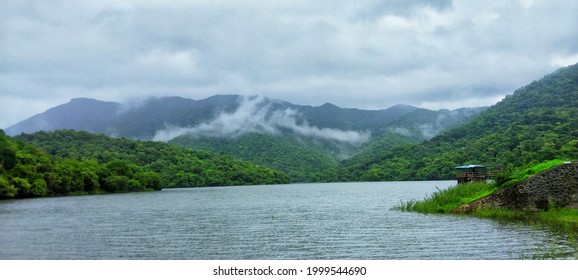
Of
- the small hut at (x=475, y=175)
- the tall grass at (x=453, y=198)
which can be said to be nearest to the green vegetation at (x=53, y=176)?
the small hut at (x=475, y=175)

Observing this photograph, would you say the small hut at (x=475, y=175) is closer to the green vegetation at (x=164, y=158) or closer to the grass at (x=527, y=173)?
the grass at (x=527, y=173)

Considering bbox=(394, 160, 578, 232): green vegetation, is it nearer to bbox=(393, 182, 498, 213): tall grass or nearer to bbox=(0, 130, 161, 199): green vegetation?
bbox=(393, 182, 498, 213): tall grass

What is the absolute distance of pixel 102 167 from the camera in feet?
365

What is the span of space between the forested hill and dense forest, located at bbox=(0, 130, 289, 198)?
42.6 meters

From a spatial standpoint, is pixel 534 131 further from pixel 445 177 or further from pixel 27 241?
pixel 27 241

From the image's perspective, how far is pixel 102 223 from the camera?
35.6 meters

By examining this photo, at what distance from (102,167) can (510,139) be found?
80.2 metres

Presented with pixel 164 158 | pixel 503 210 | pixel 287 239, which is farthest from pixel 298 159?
pixel 287 239

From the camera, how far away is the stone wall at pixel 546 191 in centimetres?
2839

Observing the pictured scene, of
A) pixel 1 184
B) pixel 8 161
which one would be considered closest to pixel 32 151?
pixel 8 161

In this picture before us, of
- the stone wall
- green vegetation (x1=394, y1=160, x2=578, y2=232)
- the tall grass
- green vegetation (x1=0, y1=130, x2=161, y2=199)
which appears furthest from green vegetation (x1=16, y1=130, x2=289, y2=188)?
the stone wall

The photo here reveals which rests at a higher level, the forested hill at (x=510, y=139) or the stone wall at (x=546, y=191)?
the forested hill at (x=510, y=139)

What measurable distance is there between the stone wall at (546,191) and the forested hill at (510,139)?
1922cm
